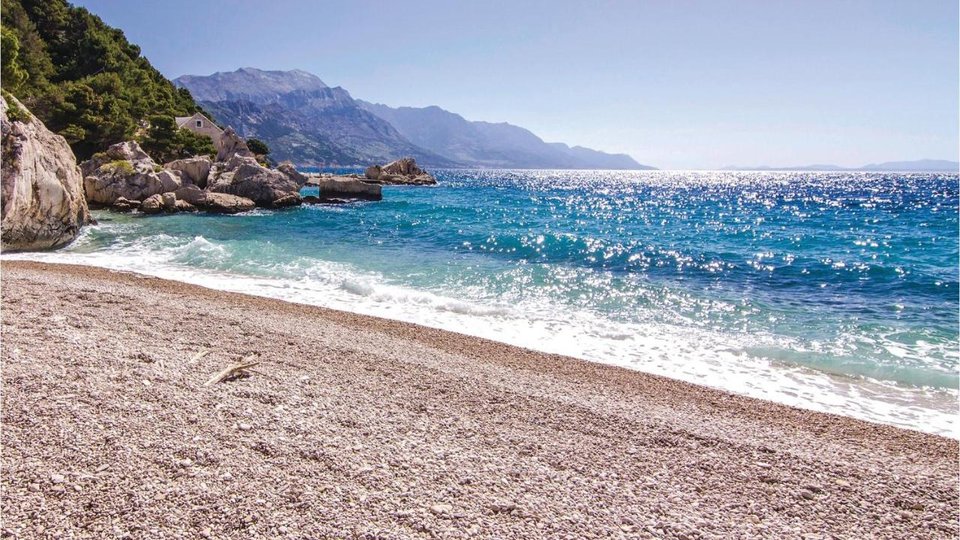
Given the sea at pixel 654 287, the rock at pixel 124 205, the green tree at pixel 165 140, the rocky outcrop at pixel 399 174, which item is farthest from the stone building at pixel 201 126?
the sea at pixel 654 287

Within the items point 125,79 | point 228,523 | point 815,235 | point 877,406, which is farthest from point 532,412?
point 125,79

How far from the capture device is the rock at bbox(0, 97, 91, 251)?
17188 millimetres

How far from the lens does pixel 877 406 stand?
8.06 m

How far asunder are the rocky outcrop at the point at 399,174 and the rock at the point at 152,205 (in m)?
60.1

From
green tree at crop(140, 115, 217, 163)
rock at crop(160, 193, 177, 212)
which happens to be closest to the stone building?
green tree at crop(140, 115, 217, 163)

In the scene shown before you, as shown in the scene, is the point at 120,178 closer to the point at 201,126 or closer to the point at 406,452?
the point at 406,452

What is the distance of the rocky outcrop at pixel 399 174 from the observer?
94875mm

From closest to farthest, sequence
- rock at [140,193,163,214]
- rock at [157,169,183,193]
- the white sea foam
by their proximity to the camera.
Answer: the white sea foam
rock at [140,193,163,214]
rock at [157,169,183,193]

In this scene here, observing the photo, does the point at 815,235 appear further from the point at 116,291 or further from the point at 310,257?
the point at 116,291

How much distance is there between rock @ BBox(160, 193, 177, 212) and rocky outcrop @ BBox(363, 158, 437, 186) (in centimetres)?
5926

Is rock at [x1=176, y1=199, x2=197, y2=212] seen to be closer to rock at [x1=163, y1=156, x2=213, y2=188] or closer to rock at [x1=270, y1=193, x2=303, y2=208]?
rock at [x1=163, y1=156, x2=213, y2=188]

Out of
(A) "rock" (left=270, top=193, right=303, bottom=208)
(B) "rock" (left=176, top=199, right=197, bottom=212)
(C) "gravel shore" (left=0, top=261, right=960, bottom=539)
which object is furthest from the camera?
(A) "rock" (left=270, top=193, right=303, bottom=208)

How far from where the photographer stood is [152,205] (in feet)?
109

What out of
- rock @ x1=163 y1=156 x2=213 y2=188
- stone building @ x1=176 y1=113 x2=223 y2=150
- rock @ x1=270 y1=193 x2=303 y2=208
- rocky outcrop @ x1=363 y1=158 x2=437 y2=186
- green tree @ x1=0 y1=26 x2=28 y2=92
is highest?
stone building @ x1=176 y1=113 x2=223 y2=150
